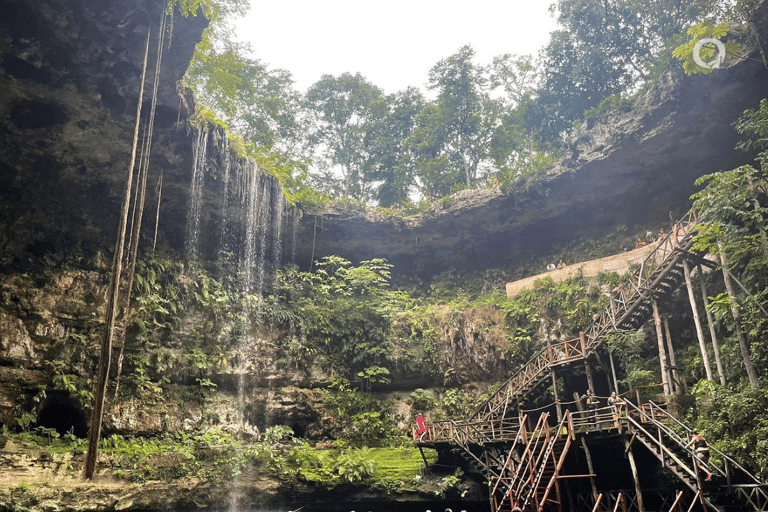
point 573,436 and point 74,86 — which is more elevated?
point 74,86

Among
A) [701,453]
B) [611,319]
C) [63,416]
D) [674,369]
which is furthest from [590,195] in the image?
[63,416]

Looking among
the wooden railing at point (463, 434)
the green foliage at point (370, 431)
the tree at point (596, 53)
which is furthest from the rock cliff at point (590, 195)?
the wooden railing at point (463, 434)

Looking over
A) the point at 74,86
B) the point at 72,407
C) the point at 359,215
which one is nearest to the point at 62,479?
the point at 72,407

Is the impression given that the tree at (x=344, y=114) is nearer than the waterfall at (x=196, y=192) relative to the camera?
No

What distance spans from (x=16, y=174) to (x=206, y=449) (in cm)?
1029

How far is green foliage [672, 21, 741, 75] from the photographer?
14.4 m

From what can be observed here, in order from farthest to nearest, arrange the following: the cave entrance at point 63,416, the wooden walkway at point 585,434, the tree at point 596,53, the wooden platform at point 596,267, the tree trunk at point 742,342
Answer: the tree at point 596,53, the wooden platform at point 596,267, the cave entrance at point 63,416, the tree trunk at point 742,342, the wooden walkway at point 585,434

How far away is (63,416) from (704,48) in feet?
69.6

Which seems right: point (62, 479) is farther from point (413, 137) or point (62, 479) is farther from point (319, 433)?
point (413, 137)

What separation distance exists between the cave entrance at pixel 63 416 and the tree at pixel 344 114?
22190 millimetres

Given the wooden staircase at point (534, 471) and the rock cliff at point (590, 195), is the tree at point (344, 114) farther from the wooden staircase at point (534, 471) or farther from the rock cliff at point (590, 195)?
the wooden staircase at point (534, 471)

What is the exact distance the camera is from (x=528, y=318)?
19.7 metres

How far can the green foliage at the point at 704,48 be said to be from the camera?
1437cm

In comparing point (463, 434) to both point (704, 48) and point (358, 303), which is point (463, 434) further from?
point (704, 48)
